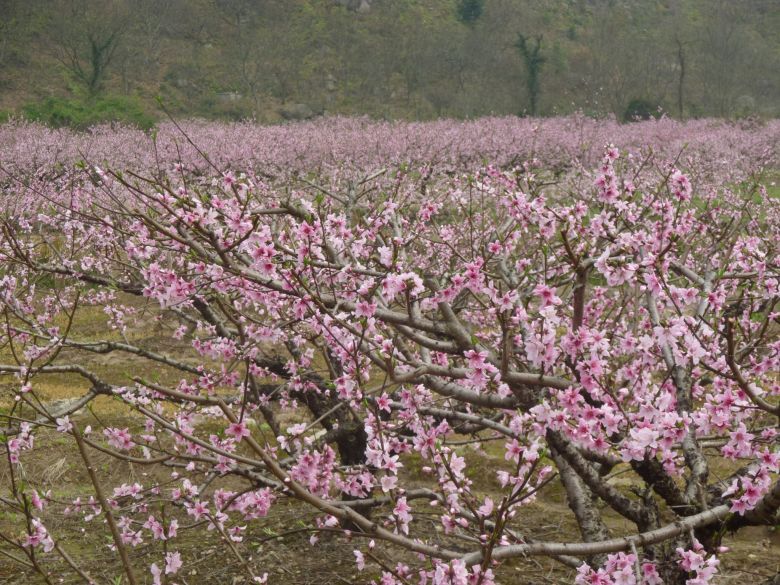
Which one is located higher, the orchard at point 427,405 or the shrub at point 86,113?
the shrub at point 86,113

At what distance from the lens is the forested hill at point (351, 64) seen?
41406 mm

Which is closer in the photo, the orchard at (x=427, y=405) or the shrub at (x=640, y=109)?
the orchard at (x=427, y=405)

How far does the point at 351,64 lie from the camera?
48312 millimetres

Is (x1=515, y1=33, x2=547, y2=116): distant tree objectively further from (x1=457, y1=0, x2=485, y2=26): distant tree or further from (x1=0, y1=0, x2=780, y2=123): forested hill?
(x1=457, y1=0, x2=485, y2=26): distant tree

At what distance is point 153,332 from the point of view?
511 inches

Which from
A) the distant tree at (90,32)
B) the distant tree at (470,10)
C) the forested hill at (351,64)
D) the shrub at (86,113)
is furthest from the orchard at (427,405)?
the distant tree at (470,10)

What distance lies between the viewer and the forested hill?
41406 millimetres

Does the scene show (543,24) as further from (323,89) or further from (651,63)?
(323,89)

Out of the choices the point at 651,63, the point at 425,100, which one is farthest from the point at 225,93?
the point at 651,63

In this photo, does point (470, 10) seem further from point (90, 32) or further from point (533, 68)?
point (90, 32)

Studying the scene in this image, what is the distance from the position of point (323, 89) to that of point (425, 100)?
7.15 m

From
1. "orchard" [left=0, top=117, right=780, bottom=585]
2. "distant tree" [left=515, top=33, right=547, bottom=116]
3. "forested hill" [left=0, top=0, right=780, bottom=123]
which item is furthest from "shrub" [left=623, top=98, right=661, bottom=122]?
"orchard" [left=0, top=117, right=780, bottom=585]

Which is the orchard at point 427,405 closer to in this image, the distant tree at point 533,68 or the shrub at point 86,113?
the shrub at point 86,113

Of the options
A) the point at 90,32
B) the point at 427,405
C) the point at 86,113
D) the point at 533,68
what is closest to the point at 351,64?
the point at 533,68
